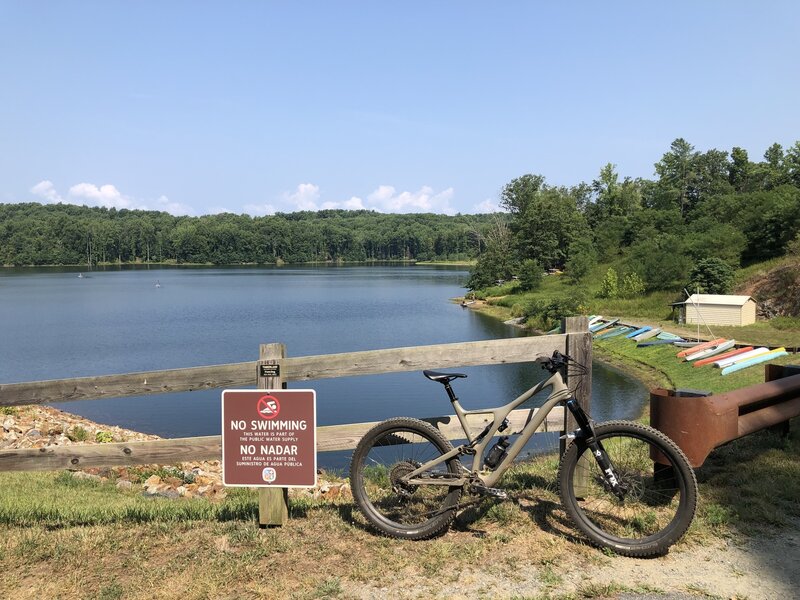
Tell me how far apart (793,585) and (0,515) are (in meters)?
6.06

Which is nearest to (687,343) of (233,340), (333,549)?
(233,340)

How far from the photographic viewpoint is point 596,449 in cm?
422

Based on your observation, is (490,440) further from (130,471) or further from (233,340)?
(233,340)

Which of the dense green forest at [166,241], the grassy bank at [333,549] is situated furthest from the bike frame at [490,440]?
the dense green forest at [166,241]

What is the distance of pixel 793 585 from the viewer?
3570 mm

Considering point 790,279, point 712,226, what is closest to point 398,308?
point 712,226

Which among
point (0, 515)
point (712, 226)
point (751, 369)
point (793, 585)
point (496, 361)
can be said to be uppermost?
point (712, 226)

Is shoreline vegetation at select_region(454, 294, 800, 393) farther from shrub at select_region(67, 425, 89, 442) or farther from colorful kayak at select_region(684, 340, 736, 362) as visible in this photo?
shrub at select_region(67, 425, 89, 442)

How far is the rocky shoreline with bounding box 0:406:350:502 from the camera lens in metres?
9.19

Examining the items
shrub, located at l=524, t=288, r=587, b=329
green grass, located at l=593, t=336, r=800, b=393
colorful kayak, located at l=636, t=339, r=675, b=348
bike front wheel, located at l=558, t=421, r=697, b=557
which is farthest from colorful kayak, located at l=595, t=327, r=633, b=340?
bike front wheel, located at l=558, t=421, r=697, b=557

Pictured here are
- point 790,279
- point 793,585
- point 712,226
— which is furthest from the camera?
point 712,226

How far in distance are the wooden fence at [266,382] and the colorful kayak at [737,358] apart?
20.0 meters

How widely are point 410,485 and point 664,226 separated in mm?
67381

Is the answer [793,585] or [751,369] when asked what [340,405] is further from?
[793,585]
